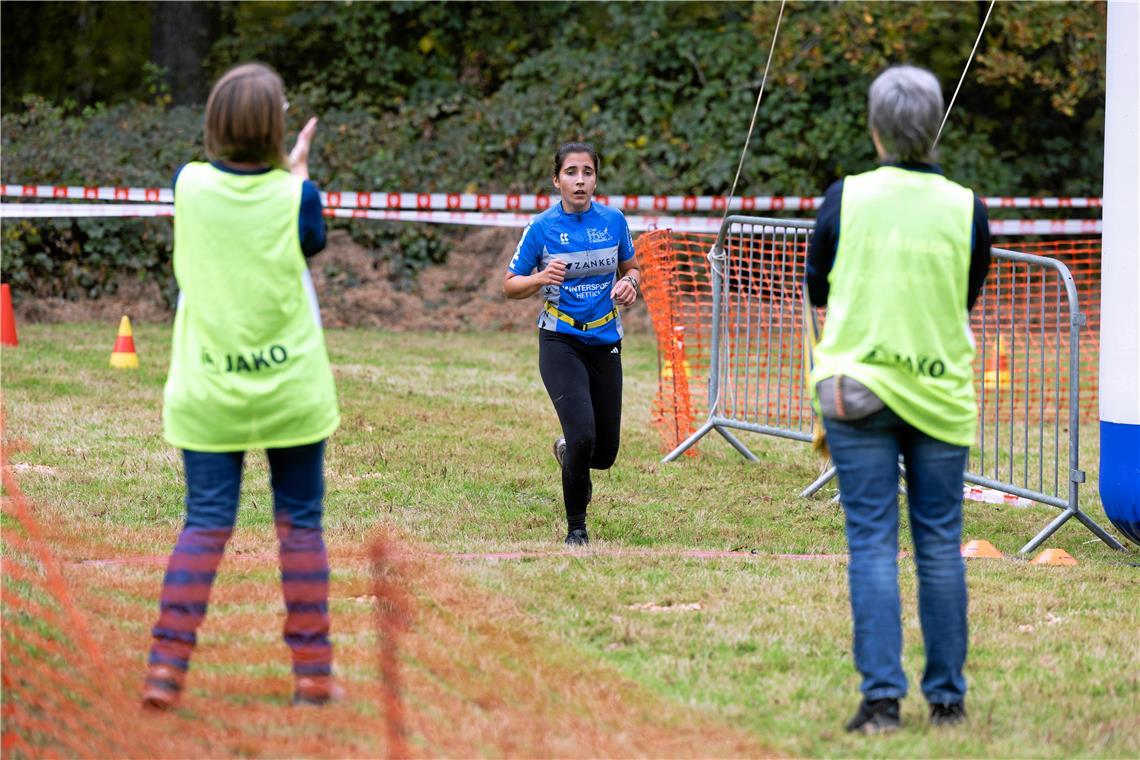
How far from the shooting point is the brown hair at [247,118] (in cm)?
402

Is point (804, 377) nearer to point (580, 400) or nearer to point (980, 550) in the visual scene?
point (980, 550)

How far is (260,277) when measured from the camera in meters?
4.04

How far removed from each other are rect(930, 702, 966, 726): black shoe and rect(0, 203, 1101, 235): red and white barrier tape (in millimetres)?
10622

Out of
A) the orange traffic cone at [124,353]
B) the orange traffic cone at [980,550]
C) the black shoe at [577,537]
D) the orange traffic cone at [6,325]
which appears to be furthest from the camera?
the orange traffic cone at [6,325]

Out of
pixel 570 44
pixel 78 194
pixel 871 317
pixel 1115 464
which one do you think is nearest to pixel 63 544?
pixel 871 317

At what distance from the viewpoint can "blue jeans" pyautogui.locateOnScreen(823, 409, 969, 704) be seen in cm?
409

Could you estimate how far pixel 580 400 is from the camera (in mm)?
6672

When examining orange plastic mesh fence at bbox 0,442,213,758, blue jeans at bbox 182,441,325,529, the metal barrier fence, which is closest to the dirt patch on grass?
the metal barrier fence

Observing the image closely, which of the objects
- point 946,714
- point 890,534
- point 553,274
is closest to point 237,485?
point 890,534

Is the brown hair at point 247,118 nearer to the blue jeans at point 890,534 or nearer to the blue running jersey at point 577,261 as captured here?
the blue jeans at point 890,534

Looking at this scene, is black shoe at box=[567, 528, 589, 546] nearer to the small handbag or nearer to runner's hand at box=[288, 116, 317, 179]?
the small handbag

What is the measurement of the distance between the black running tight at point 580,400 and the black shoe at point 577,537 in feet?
0.08

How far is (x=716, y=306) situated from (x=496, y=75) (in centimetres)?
1191

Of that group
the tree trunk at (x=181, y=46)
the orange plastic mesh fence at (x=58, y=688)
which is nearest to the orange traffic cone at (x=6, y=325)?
the tree trunk at (x=181, y=46)
